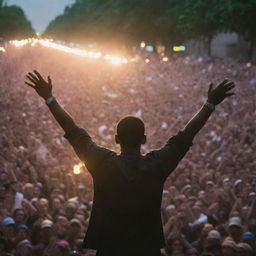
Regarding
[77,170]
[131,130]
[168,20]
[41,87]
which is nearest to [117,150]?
[77,170]

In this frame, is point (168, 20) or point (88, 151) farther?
point (168, 20)

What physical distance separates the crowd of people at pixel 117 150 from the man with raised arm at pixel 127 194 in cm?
373

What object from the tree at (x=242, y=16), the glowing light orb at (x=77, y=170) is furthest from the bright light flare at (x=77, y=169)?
the tree at (x=242, y=16)

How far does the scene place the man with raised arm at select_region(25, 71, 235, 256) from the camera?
350 cm

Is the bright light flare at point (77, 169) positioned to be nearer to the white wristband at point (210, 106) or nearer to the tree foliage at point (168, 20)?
the white wristband at point (210, 106)

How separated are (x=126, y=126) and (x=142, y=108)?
777 inches

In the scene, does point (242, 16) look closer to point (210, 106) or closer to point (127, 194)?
point (210, 106)

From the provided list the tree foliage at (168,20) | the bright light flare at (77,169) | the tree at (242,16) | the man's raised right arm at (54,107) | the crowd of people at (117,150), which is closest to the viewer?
the man's raised right arm at (54,107)

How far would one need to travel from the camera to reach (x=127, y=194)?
349cm

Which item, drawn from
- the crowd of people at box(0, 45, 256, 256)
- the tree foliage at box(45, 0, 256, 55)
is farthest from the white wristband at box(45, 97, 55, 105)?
the tree foliage at box(45, 0, 256, 55)

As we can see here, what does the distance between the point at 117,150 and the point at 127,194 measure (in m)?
11.3

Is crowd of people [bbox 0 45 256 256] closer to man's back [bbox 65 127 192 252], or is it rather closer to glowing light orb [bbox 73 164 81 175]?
glowing light orb [bbox 73 164 81 175]

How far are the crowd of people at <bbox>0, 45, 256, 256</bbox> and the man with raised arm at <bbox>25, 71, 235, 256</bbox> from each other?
3730 millimetres

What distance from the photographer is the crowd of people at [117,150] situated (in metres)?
8.14
